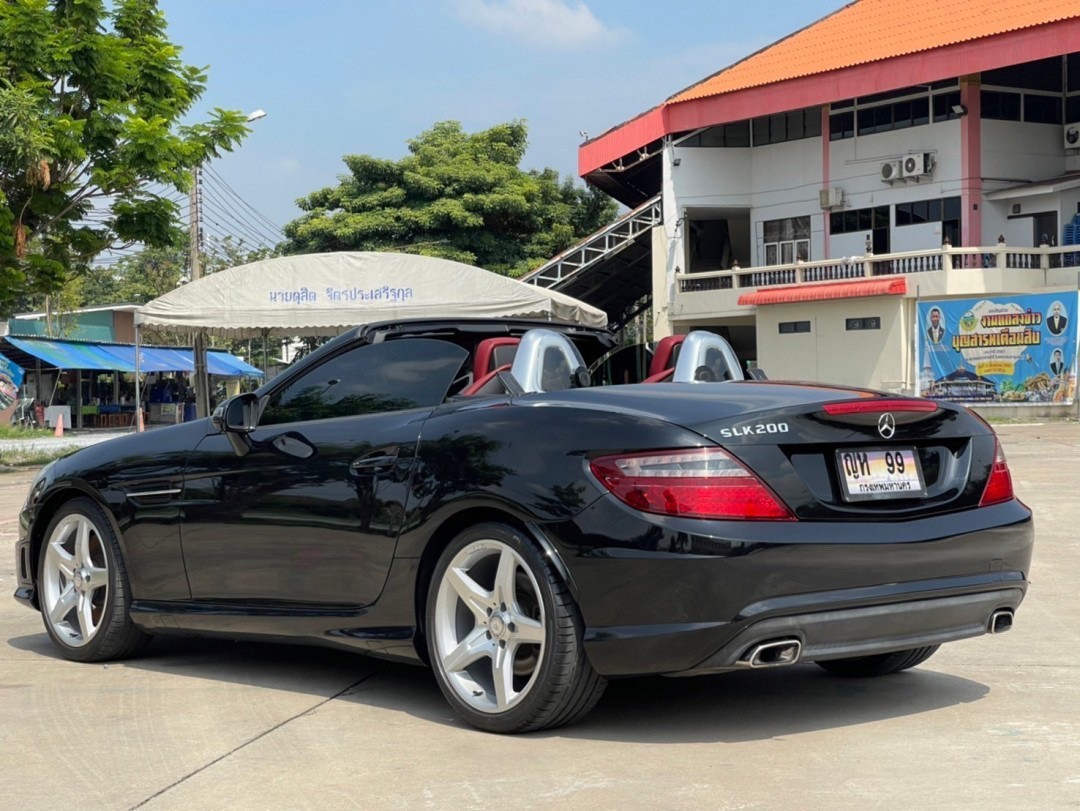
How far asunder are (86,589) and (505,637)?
2.45 m

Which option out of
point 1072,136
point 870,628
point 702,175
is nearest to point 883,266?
point 1072,136

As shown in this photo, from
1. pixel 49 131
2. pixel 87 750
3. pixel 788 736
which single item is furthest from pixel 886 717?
pixel 49 131

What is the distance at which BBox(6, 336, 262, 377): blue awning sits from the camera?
45938 millimetres

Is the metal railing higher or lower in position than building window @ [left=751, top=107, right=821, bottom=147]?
lower

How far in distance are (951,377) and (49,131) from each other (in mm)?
22682

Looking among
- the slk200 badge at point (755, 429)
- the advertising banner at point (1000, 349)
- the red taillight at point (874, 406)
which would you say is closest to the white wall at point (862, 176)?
the advertising banner at point (1000, 349)

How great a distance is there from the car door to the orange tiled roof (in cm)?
3202

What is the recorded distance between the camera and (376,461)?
5094 mm

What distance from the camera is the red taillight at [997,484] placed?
4.88 metres

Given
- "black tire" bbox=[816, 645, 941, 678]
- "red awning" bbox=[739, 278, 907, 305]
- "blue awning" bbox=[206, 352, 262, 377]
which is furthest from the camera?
"blue awning" bbox=[206, 352, 262, 377]

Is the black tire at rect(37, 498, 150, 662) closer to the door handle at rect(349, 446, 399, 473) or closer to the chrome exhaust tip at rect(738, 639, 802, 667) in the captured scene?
the door handle at rect(349, 446, 399, 473)

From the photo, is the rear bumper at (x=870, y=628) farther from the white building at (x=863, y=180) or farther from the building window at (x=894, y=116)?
the building window at (x=894, y=116)

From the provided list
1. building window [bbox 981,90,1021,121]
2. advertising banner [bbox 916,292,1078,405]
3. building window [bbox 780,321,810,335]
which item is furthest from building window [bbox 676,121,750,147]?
advertising banner [bbox 916,292,1078,405]

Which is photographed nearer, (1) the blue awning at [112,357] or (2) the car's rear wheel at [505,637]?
(2) the car's rear wheel at [505,637]
